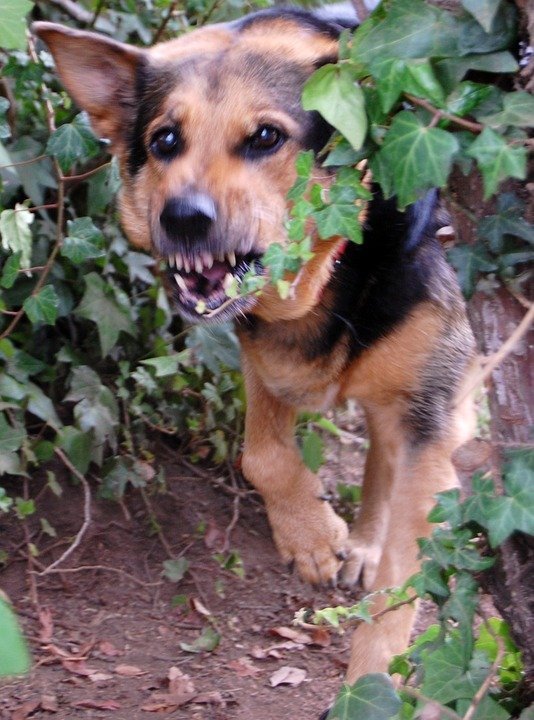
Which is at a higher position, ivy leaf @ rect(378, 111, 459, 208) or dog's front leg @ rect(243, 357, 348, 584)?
ivy leaf @ rect(378, 111, 459, 208)

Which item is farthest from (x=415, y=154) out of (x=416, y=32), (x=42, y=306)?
(x=42, y=306)

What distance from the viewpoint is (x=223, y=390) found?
13.6 feet

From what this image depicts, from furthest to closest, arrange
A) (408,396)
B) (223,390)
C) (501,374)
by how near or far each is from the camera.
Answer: (223,390), (408,396), (501,374)

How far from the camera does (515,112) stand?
5.38 feet

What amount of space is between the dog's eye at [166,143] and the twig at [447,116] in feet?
3.51

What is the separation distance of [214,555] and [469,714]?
85.6 inches

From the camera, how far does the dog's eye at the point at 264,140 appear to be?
8.53 feet

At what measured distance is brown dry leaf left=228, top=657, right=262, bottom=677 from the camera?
3.29 metres

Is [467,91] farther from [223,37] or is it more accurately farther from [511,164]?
[223,37]

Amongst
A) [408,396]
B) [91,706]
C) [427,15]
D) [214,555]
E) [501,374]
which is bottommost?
[214,555]

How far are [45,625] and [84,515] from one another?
0.51 m

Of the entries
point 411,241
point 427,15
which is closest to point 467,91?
point 427,15

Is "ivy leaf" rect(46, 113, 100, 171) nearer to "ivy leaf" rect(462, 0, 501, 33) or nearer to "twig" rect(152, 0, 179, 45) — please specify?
"twig" rect(152, 0, 179, 45)

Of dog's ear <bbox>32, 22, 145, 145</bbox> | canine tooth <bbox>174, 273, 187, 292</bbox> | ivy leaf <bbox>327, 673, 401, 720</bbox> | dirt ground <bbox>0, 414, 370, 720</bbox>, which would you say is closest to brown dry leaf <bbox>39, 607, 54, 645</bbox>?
dirt ground <bbox>0, 414, 370, 720</bbox>
